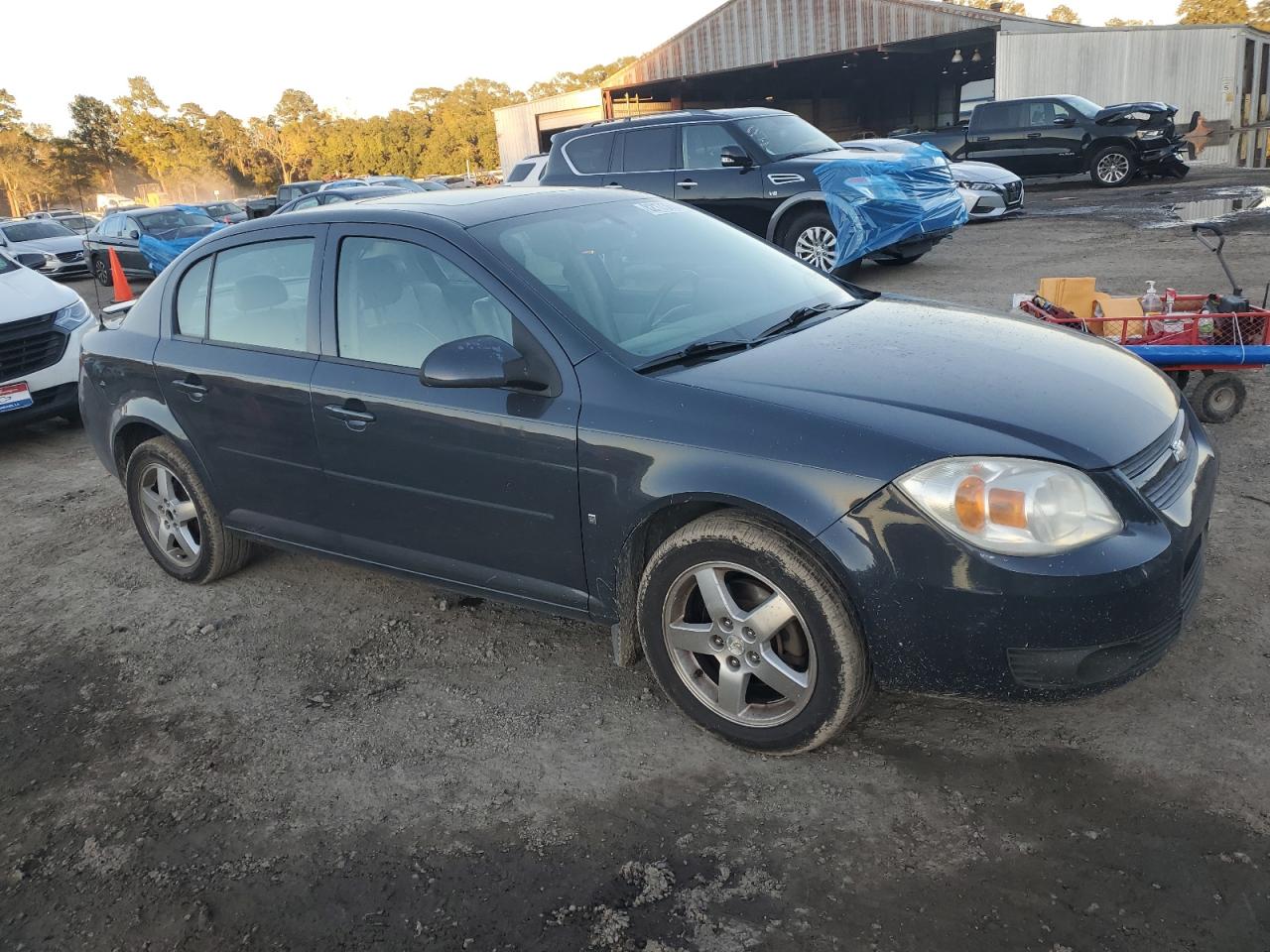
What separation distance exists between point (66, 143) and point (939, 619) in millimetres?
85426

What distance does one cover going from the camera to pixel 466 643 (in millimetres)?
4016

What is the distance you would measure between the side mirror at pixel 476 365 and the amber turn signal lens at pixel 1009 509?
1.42 metres

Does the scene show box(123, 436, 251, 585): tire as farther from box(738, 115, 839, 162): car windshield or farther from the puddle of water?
the puddle of water

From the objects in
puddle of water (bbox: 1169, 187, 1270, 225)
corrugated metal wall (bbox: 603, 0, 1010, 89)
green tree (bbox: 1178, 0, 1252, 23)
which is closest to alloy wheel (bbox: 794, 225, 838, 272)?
puddle of water (bbox: 1169, 187, 1270, 225)

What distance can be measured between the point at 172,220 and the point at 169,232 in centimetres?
47

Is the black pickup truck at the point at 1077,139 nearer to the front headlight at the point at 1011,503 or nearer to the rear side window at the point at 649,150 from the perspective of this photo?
the rear side window at the point at 649,150

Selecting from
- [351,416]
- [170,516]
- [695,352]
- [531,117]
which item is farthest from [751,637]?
[531,117]

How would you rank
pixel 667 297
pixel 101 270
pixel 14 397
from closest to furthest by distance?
pixel 667 297
pixel 14 397
pixel 101 270

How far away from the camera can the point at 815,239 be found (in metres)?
10.8

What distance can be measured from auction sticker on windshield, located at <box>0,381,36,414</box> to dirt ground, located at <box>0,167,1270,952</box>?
3.60 meters

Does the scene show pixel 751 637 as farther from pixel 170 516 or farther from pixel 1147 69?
pixel 1147 69

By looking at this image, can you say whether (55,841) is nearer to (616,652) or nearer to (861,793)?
(616,652)

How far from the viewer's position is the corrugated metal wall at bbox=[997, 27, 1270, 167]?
27.4 meters

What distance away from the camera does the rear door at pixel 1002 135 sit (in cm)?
2031
